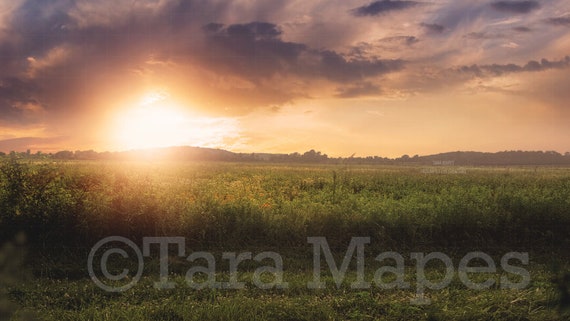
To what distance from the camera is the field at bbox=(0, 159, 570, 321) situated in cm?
680

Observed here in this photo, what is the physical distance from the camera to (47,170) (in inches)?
488

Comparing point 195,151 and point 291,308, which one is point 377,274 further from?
point 195,151

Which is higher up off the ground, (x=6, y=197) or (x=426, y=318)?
(x=6, y=197)

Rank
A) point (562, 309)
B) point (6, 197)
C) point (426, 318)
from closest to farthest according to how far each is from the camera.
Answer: point (562, 309) → point (426, 318) → point (6, 197)

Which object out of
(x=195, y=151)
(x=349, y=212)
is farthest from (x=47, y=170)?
(x=195, y=151)

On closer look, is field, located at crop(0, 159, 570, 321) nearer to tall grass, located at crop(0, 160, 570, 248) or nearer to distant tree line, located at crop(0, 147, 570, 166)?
tall grass, located at crop(0, 160, 570, 248)

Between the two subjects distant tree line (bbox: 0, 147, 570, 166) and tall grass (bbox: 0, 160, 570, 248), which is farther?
distant tree line (bbox: 0, 147, 570, 166)

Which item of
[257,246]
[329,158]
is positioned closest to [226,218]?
→ [257,246]

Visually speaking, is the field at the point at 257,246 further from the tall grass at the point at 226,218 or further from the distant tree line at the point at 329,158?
the distant tree line at the point at 329,158

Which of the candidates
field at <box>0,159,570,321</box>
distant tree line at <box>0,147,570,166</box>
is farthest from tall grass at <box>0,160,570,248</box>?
distant tree line at <box>0,147,570,166</box>

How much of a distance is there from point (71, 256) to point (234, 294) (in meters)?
5.09

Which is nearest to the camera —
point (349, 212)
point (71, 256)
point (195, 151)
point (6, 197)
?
point (71, 256)

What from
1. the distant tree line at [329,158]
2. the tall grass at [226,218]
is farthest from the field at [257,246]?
the distant tree line at [329,158]

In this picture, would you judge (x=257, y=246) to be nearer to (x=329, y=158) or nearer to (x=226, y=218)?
(x=226, y=218)
